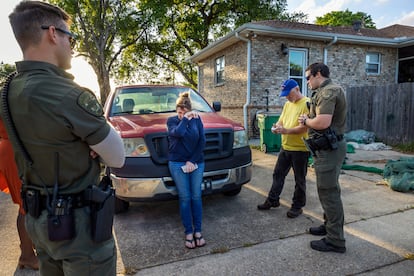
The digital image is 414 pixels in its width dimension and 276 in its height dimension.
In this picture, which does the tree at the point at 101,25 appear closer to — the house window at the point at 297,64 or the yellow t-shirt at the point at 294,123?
the house window at the point at 297,64

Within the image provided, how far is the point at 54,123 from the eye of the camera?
1.26 metres

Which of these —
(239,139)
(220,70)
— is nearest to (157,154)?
(239,139)

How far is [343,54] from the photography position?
1202 centimetres

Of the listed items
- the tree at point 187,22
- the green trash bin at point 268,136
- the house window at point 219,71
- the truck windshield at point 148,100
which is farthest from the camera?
the tree at point 187,22

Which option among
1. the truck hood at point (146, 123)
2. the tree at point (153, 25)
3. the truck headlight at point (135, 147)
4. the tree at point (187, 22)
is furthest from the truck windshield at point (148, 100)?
the tree at point (187, 22)

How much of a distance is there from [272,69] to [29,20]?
34.6ft

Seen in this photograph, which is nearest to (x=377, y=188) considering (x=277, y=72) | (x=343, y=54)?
(x=277, y=72)

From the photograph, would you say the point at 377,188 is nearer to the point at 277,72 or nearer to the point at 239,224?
the point at 239,224

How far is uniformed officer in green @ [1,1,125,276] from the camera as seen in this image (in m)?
1.26

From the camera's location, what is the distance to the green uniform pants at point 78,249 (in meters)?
1.35

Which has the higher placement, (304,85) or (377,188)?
(304,85)

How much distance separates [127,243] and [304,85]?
10317mm

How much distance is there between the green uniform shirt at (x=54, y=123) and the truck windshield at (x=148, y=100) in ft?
10.2

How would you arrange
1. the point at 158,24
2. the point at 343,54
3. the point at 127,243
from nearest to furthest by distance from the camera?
the point at 127,243 < the point at 343,54 < the point at 158,24
